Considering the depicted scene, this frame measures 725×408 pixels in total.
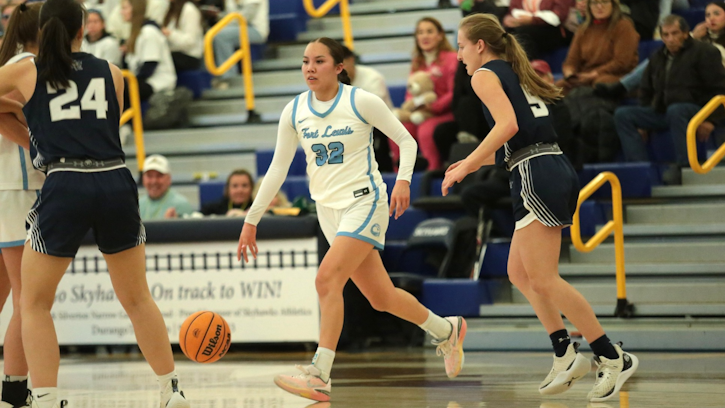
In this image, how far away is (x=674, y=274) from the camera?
27.7 feet

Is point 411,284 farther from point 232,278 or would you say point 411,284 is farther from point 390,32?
point 390,32

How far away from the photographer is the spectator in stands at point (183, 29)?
1246 cm

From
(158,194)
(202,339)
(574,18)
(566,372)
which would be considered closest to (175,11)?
(158,194)

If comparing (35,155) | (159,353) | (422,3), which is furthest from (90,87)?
(422,3)

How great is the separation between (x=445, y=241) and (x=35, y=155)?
4.65 meters

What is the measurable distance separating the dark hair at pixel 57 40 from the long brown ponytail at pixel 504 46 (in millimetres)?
2040

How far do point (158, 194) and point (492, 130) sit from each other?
210 inches

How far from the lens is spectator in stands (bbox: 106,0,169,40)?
12.8 m

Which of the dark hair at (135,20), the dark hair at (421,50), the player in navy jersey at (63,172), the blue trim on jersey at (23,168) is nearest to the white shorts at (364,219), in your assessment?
the player in navy jersey at (63,172)

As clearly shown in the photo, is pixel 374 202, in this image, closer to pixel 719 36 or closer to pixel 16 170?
pixel 16 170

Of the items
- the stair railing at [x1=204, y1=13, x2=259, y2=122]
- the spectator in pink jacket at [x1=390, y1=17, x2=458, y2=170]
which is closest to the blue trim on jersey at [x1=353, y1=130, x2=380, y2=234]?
the spectator in pink jacket at [x1=390, y1=17, x2=458, y2=170]

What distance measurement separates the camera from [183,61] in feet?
41.7

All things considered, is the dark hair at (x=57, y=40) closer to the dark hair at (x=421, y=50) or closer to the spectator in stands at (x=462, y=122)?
the spectator in stands at (x=462, y=122)

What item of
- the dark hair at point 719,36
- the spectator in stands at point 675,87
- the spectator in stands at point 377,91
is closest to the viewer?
the spectator in stands at point 675,87
